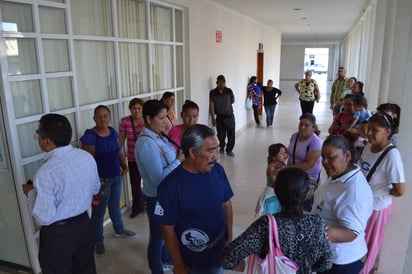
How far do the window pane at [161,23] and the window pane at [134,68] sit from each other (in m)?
0.40

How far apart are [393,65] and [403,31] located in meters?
0.36

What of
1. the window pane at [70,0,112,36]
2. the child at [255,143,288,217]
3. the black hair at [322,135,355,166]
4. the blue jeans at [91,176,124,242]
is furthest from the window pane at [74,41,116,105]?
the black hair at [322,135,355,166]

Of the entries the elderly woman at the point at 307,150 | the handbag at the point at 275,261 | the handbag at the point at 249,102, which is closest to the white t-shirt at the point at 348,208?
the handbag at the point at 275,261

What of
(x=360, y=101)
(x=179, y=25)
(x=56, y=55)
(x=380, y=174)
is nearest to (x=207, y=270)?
(x=380, y=174)

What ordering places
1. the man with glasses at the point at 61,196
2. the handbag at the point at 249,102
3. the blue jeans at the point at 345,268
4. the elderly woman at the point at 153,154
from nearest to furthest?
the blue jeans at the point at 345,268, the man with glasses at the point at 61,196, the elderly woman at the point at 153,154, the handbag at the point at 249,102

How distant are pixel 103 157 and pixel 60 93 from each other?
0.74m

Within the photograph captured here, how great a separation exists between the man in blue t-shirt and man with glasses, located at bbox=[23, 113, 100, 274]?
0.70 m

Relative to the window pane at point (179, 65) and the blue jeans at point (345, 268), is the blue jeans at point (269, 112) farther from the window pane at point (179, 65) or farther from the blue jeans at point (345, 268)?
the blue jeans at point (345, 268)

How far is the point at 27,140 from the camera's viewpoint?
9.52 ft

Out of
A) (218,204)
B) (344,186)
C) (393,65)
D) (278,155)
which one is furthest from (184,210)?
(393,65)

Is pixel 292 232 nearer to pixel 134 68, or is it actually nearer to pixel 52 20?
pixel 52 20

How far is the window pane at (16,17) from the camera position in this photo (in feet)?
8.57

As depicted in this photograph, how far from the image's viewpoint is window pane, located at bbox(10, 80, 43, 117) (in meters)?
2.77

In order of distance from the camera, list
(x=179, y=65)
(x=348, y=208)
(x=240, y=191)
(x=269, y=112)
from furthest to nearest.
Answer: (x=269, y=112), (x=179, y=65), (x=240, y=191), (x=348, y=208)
